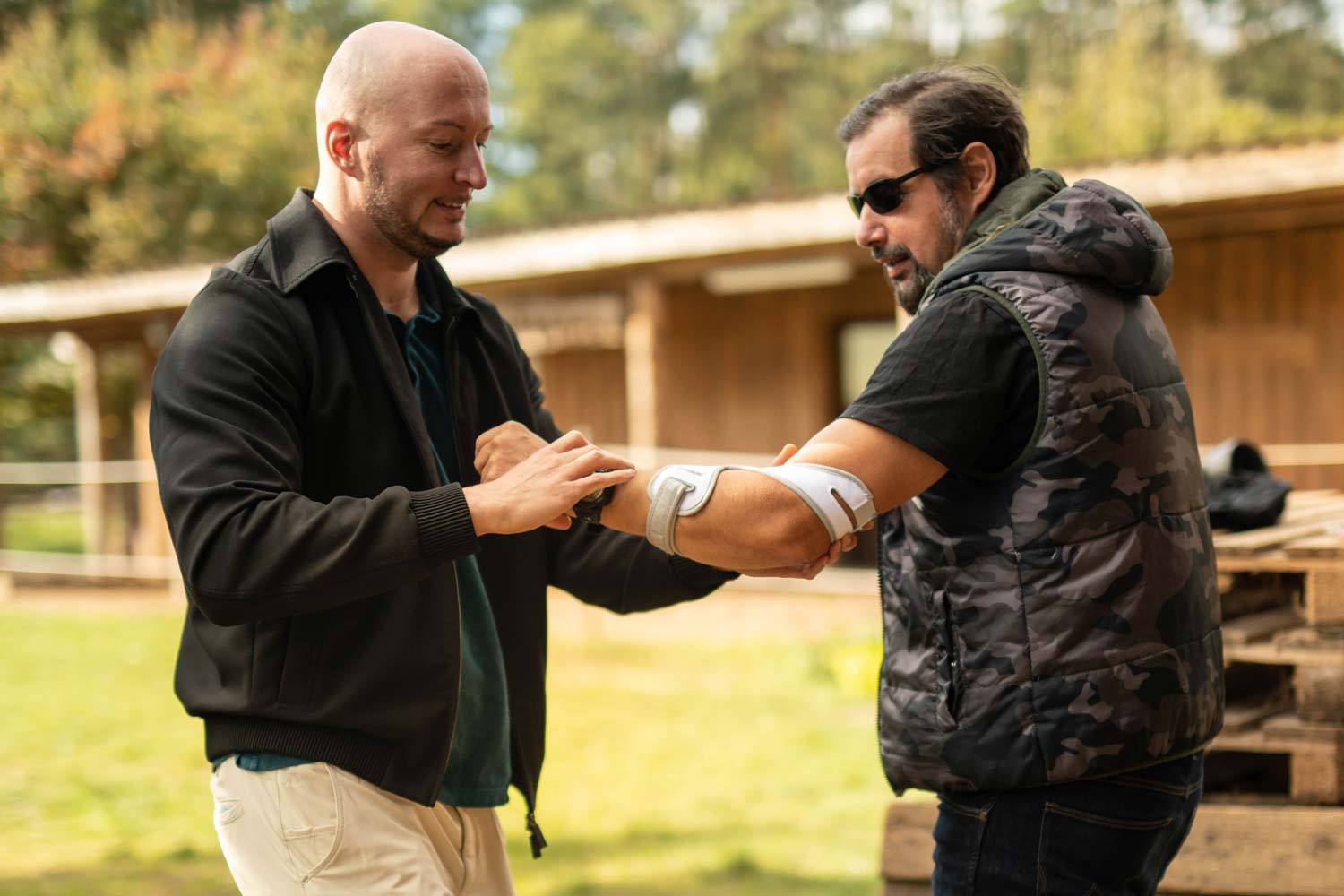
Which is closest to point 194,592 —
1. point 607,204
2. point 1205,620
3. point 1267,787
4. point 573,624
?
point 1205,620

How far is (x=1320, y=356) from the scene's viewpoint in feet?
35.3

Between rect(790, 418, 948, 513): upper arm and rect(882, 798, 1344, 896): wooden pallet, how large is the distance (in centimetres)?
150

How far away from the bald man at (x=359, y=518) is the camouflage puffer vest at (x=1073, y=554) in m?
0.67

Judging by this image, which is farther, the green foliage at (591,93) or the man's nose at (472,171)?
A: the green foliage at (591,93)

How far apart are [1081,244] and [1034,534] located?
49 centimetres

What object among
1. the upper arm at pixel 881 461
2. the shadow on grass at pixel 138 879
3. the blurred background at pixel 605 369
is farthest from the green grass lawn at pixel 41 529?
the upper arm at pixel 881 461

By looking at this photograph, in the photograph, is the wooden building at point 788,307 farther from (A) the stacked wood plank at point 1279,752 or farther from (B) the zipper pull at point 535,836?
(B) the zipper pull at point 535,836

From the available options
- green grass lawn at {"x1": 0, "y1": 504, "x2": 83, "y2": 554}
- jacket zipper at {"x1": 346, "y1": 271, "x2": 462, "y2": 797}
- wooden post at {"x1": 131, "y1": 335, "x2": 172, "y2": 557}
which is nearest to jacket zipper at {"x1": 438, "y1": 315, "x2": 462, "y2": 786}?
jacket zipper at {"x1": 346, "y1": 271, "x2": 462, "y2": 797}

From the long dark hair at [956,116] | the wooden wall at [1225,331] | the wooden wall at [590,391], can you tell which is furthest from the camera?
the wooden wall at [590,391]

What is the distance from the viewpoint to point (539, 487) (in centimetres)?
232

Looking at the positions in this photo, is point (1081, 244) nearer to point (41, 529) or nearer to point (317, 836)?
point (317, 836)

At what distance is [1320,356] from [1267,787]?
25.3 ft

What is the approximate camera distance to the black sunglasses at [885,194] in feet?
8.59

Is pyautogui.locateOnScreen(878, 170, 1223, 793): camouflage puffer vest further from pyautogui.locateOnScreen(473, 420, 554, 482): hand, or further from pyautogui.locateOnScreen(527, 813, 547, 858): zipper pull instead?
pyautogui.locateOnScreen(527, 813, 547, 858): zipper pull
